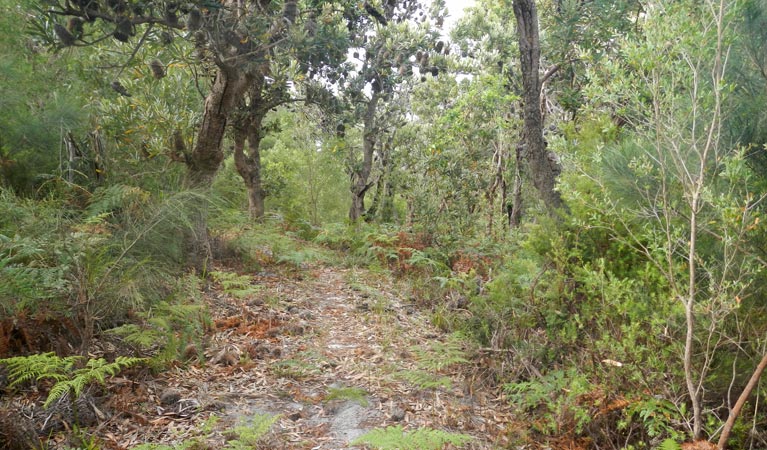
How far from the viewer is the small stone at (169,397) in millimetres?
3701

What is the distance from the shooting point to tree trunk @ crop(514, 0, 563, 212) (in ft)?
19.2

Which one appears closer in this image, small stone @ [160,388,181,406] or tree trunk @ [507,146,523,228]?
small stone @ [160,388,181,406]

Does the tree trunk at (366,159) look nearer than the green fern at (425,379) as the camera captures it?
No

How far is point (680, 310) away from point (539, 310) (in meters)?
1.48

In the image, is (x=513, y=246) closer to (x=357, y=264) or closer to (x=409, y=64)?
(x=357, y=264)

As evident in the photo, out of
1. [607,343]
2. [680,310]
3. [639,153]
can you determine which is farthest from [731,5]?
[607,343]

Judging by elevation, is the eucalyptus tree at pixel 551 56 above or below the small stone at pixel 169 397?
above

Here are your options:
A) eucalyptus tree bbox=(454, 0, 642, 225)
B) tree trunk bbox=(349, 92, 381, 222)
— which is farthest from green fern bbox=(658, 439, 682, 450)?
tree trunk bbox=(349, 92, 381, 222)

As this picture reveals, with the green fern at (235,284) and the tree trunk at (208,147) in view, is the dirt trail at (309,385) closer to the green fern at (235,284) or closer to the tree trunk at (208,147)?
the green fern at (235,284)

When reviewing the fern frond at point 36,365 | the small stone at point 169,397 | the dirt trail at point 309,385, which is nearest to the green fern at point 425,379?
the dirt trail at point 309,385

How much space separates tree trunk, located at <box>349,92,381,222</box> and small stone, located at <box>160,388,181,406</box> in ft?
27.8

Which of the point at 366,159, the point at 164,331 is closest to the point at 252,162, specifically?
the point at 366,159

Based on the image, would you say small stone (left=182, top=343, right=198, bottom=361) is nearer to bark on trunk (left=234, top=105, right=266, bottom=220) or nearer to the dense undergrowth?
the dense undergrowth

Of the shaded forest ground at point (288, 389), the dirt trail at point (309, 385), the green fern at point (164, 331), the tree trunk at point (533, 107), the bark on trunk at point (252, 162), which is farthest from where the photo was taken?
the bark on trunk at point (252, 162)
